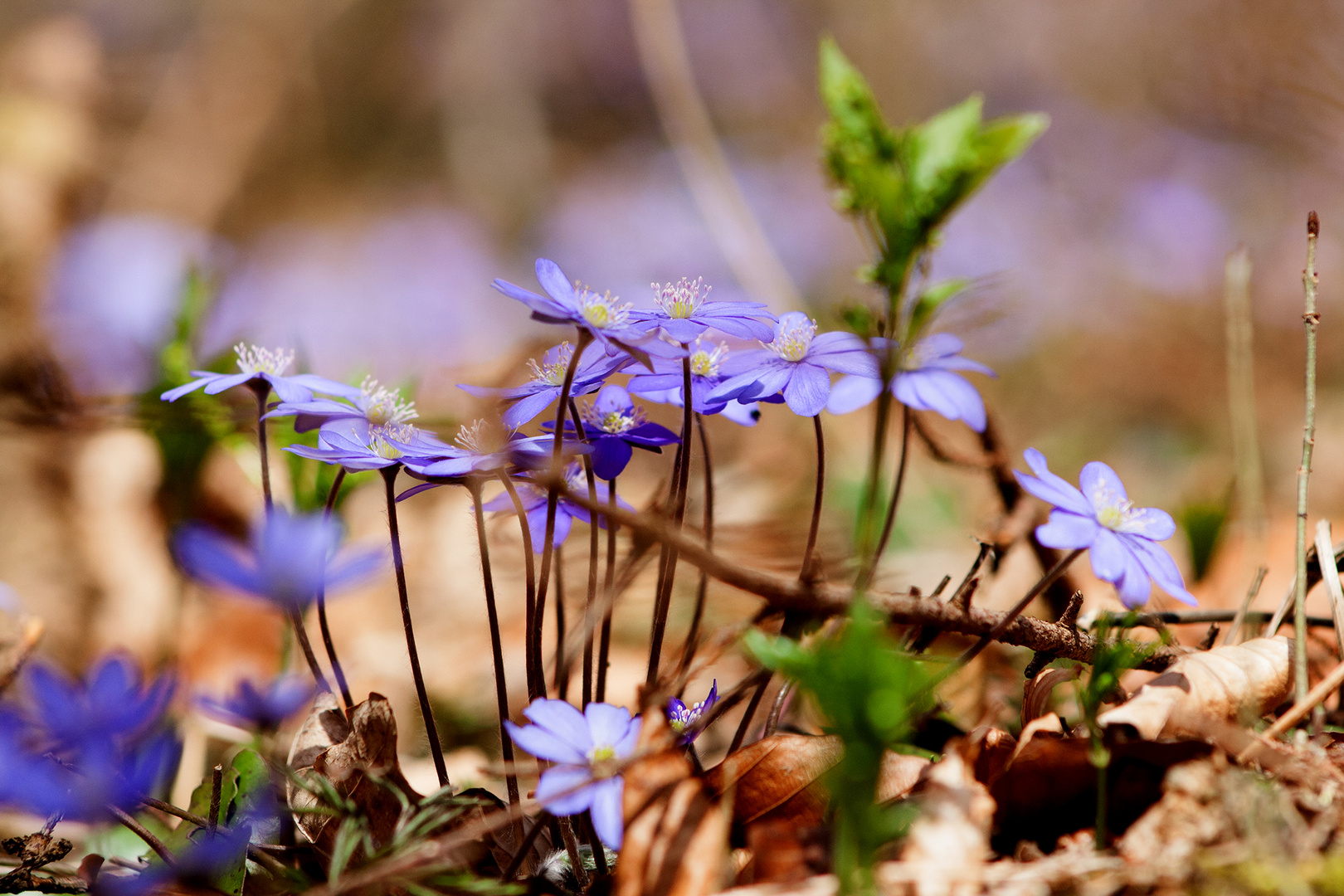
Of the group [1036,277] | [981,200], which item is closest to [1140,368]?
[1036,277]

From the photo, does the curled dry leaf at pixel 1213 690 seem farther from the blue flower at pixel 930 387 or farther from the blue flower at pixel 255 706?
the blue flower at pixel 255 706

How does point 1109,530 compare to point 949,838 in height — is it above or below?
above

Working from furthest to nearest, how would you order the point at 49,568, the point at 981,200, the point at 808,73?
the point at 808,73 < the point at 981,200 < the point at 49,568

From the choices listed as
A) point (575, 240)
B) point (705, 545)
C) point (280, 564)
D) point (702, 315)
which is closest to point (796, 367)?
point (702, 315)

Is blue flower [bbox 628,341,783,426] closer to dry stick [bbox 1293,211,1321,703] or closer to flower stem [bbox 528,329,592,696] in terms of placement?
flower stem [bbox 528,329,592,696]

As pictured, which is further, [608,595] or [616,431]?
[616,431]

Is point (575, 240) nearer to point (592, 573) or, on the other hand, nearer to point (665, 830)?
point (592, 573)

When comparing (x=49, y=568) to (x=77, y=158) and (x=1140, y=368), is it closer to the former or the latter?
(x=77, y=158)

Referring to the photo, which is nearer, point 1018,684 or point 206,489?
point 1018,684

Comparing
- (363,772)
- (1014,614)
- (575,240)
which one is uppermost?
(575,240)
